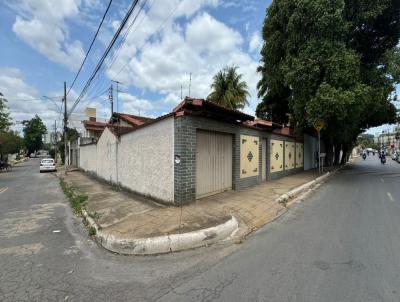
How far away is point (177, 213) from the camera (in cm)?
682

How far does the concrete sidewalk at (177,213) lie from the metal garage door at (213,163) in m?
0.36

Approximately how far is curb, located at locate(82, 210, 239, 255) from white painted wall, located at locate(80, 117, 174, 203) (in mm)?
2731

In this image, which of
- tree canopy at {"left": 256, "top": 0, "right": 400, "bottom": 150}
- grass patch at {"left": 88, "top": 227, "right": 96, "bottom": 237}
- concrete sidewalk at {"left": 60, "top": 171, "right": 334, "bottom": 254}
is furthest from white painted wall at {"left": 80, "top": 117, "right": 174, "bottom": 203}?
tree canopy at {"left": 256, "top": 0, "right": 400, "bottom": 150}

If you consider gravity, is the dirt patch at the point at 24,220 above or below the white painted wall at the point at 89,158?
below

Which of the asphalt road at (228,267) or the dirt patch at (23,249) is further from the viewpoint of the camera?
the dirt patch at (23,249)

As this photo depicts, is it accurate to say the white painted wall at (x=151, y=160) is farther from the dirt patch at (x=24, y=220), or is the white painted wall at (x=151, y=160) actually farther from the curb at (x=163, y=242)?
the dirt patch at (x=24, y=220)

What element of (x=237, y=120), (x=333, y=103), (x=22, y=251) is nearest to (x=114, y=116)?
(x=237, y=120)

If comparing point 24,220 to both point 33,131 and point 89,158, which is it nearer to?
point 89,158

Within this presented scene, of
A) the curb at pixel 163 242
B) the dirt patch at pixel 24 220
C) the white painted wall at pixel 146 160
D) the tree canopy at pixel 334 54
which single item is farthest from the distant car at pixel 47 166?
the curb at pixel 163 242

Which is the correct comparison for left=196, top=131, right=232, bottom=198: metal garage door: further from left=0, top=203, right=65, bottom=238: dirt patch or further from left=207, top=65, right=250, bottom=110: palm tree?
left=207, top=65, right=250, bottom=110: palm tree

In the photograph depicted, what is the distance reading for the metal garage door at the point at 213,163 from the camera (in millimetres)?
8650

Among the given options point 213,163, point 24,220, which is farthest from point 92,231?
point 213,163

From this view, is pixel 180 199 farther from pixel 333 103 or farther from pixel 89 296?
pixel 333 103

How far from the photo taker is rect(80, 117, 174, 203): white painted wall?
8.01 meters
